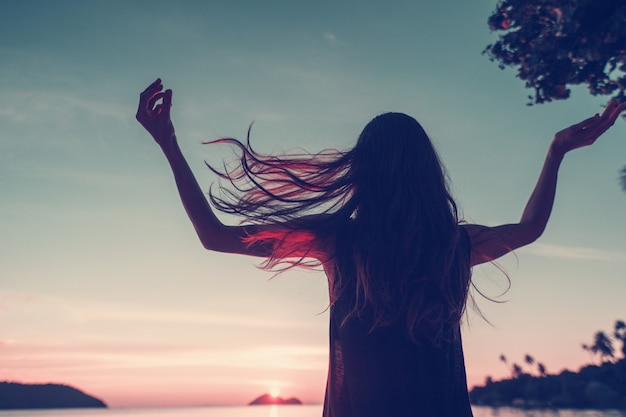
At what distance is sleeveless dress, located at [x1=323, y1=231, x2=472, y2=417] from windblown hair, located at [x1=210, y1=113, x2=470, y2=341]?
0.05m

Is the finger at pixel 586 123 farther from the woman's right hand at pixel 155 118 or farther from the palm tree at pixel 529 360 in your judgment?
the palm tree at pixel 529 360

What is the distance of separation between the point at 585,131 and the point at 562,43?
14.5 feet

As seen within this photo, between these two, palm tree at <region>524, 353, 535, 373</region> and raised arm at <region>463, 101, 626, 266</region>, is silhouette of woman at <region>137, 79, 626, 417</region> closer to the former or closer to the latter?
raised arm at <region>463, 101, 626, 266</region>

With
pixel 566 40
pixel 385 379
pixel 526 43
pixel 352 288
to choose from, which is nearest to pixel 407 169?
pixel 352 288

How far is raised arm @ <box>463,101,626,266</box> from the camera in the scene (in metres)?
2.69

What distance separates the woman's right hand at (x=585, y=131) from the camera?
3.07 metres

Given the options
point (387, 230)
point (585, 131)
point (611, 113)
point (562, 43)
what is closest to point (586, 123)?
point (585, 131)

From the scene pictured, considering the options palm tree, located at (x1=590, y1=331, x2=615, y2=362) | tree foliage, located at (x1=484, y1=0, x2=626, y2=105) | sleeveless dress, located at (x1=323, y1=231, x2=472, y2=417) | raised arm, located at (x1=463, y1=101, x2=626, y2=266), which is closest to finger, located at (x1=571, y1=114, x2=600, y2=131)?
raised arm, located at (x1=463, y1=101, x2=626, y2=266)

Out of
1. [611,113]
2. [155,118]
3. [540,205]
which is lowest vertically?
[540,205]

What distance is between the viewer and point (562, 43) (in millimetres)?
6969

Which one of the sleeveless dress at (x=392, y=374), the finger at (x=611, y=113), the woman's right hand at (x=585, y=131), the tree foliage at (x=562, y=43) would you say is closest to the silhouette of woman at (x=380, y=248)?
the sleeveless dress at (x=392, y=374)

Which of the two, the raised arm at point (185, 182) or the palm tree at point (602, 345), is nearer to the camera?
the raised arm at point (185, 182)

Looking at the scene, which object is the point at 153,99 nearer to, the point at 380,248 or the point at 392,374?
the point at 380,248

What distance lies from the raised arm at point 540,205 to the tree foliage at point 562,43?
4.05 metres
